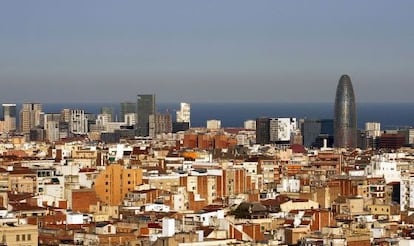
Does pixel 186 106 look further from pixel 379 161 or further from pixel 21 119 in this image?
pixel 379 161

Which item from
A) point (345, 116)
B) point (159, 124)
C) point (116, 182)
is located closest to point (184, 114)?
point (159, 124)

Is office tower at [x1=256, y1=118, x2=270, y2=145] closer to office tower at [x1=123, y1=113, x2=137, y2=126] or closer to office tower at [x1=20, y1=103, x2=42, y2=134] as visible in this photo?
office tower at [x1=123, y1=113, x2=137, y2=126]

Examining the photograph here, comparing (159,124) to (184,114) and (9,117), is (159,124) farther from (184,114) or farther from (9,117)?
(184,114)

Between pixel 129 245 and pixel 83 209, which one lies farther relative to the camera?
pixel 83 209

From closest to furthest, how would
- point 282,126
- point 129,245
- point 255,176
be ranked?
point 129,245, point 255,176, point 282,126

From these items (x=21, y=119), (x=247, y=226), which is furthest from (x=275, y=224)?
(x=21, y=119)

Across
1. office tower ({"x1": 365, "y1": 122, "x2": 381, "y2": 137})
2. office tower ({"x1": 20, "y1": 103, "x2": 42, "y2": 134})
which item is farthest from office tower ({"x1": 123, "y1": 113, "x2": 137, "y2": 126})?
office tower ({"x1": 365, "y1": 122, "x2": 381, "y2": 137})
